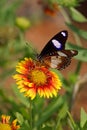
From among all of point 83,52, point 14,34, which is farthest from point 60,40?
point 14,34

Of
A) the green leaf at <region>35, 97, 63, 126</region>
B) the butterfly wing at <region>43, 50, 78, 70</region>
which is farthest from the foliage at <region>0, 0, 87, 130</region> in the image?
the butterfly wing at <region>43, 50, 78, 70</region>

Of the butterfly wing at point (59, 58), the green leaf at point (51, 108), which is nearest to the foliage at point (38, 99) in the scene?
the green leaf at point (51, 108)

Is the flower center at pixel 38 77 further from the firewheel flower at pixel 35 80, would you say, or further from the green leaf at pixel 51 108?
the green leaf at pixel 51 108

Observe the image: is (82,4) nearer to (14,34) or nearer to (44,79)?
(14,34)

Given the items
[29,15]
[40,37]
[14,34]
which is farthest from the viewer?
[29,15]

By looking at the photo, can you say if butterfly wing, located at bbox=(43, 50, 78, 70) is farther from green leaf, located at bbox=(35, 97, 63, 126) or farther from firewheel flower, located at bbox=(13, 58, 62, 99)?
green leaf, located at bbox=(35, 97, 63, 126)

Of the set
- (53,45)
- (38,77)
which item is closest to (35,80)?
(38,77)
